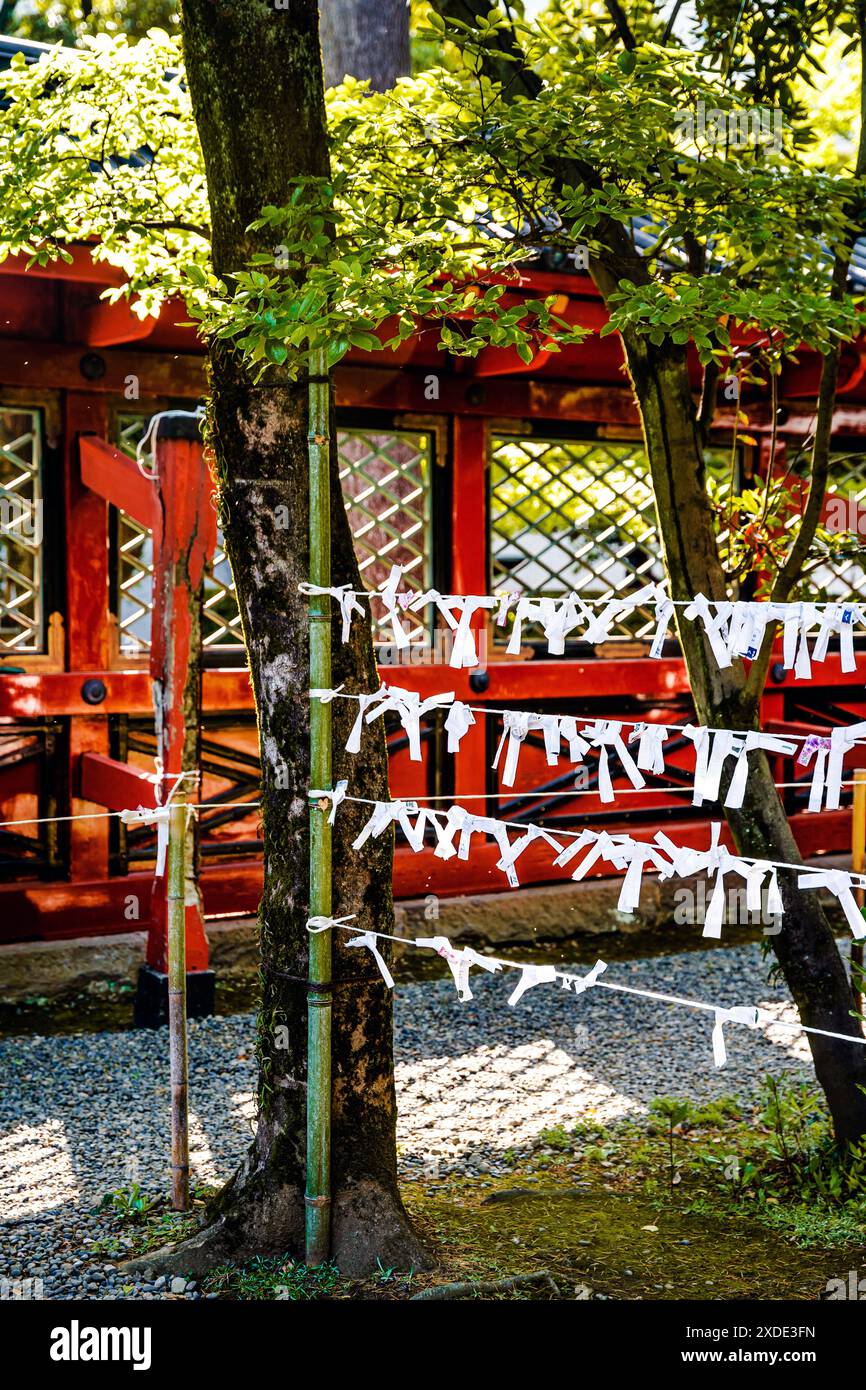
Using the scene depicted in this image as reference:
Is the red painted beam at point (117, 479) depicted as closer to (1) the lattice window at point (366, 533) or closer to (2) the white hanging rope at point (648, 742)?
(1) the lattice window at point (366, 533)

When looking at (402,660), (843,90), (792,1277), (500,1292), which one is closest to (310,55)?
(500,1292)

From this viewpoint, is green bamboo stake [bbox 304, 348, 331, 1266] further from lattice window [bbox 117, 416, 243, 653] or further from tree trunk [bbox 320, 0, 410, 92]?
tree trunk [bbox 320, 0, 410, 92]

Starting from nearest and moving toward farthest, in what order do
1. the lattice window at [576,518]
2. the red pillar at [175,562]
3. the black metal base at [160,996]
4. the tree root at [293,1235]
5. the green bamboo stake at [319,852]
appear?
the green bamboo stake at [319,852] < the tree root at [293,1235] < the red pillar at [175,562] < the black metal base at [160,996] < the lattice window at [576,518]

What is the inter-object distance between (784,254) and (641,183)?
21.6 inches

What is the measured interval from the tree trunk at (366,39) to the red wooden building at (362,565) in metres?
3.18

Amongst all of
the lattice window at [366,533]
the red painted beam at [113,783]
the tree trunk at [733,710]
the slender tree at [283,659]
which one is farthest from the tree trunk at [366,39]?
the slender tree at [283,659]

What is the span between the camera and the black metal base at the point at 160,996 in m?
6.21

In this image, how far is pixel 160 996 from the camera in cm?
621

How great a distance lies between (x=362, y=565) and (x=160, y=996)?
2852 millimetres

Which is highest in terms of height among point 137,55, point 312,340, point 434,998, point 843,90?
point 843,90

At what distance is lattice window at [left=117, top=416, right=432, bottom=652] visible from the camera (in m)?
7.13

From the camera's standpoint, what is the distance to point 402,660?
7.76 meters

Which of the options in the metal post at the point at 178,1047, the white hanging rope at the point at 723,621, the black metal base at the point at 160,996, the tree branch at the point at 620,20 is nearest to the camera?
the white hanging rope at the point at 723,621
